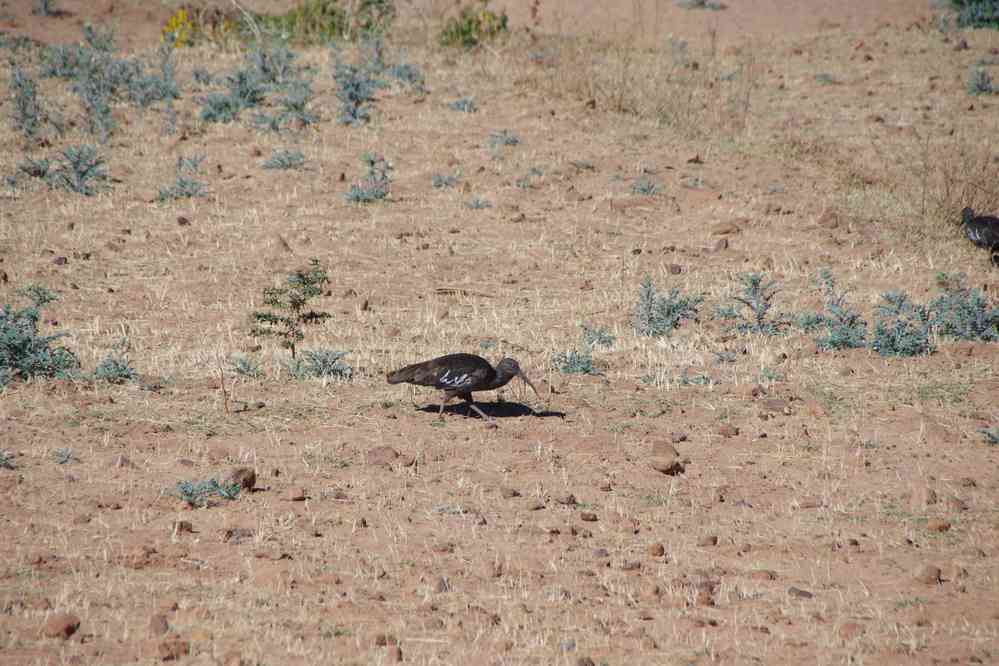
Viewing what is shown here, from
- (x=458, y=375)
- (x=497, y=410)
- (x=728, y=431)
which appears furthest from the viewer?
(x=497, y=410)

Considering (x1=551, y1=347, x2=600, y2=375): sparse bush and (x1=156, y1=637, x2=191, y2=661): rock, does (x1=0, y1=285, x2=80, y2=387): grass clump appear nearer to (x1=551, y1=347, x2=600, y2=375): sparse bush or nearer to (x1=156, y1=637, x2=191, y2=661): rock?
(x1=551, y1=347, x2=600, y2=375): sparse bush

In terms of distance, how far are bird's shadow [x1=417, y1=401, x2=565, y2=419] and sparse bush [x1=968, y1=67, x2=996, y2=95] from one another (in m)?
15.3

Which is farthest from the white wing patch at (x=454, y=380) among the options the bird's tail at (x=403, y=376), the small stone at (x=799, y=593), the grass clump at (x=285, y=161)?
the grass clump at (x=285, y=161)

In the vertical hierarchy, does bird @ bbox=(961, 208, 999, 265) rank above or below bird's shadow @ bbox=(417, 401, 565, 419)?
above

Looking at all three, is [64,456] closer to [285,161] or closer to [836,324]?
[836,324]

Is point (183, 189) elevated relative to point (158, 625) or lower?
lower

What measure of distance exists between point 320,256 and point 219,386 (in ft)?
15.6

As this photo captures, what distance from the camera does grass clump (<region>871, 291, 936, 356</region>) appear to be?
11992 mm

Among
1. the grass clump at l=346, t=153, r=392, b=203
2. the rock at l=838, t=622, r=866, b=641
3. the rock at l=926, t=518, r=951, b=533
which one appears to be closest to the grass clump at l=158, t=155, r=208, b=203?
the grass clump at l=346, t=153, r=392, b=203

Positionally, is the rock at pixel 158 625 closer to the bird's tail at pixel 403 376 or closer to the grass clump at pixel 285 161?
the bird's tail at pixel 403 376

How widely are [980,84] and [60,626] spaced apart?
807 inches

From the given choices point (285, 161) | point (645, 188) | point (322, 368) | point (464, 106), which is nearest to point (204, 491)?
point (322, 368)

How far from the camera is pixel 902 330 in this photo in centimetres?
1215

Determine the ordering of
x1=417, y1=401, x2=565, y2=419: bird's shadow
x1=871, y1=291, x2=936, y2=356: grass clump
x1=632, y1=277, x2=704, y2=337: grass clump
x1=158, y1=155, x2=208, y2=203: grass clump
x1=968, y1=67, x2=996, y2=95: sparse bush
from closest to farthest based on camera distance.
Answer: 1. x1=417, y1=401, x2=565, y2=419: bird's shadow
2. x1=871, y1=291, x2=936, y2=356: grass clump
3. x1=632, y1=277, x2=704, y2=337: grass clump
4. x1=158, y1=155, x2=208, y2=203: grass clump
5. x1=968, y1=67, x2=996, y2=95: sparse bush
